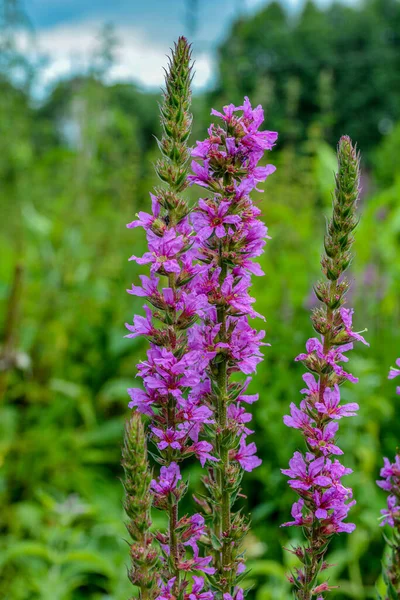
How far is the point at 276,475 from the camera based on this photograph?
391 cm

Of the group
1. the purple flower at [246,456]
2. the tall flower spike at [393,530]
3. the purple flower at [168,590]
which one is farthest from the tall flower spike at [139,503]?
the tall flower spike at [393,530]

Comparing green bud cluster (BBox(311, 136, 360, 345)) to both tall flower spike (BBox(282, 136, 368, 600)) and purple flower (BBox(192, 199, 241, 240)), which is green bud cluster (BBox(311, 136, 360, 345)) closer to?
tall flower spike (BBox(282, 136, 368, 600))

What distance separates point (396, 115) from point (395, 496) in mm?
30960

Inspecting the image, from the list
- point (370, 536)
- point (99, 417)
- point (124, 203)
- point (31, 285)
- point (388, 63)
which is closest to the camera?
point (370, 536)

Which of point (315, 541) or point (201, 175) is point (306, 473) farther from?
point (201, 175)

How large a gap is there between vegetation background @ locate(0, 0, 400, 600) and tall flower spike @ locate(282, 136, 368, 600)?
90 cm

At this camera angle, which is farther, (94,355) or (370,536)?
(94,355)

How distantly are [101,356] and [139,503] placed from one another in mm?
4432

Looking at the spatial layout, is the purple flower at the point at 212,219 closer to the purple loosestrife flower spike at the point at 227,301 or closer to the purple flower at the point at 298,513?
the purple loosestrife flower spike at the point at 227,301

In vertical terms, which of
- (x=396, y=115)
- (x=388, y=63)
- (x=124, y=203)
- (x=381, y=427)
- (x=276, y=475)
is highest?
(x=388, y=63)

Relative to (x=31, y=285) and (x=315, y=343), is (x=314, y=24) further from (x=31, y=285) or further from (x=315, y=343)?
(x=315, y=343)

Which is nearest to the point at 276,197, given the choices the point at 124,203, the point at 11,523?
the point at 124,203

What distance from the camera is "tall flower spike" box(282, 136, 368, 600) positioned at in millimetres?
936

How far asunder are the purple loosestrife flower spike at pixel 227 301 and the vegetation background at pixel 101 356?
2.85 feet
